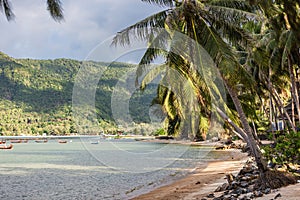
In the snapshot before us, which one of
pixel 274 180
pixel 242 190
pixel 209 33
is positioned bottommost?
pixel 242 190

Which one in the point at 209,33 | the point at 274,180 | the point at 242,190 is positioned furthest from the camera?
the point at 209,33

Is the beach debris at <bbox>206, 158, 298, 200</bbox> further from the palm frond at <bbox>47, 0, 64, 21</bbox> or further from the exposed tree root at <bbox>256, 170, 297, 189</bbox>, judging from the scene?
the palm frond at <bbox>47, 0, 64, 21</bbox>

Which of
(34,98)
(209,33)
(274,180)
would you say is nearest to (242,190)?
(274,180)

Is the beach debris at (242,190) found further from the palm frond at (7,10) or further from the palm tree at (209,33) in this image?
the palm frond at (7,10)

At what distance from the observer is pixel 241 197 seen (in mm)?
6129

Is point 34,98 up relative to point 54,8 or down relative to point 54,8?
up

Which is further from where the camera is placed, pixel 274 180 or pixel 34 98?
pixel 34 98

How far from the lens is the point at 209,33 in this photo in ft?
24.9

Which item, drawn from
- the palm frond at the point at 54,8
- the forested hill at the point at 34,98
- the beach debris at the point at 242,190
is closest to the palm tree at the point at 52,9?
the palm frond at the point at 54,8

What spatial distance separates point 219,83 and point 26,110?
82.4 metres

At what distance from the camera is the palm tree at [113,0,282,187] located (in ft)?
23.8

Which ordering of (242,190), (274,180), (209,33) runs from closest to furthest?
(274,180) → (242,190) → (209,33)

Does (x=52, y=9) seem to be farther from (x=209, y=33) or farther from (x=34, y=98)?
(x=34, y=98)

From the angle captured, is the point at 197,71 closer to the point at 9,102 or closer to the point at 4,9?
the point at 4,9
